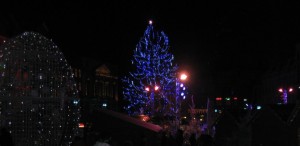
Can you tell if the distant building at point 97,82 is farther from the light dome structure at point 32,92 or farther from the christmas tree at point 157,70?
the light dome structure at point 32,92

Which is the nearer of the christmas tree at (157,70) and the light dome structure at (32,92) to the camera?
the light dome structure at (32,92)

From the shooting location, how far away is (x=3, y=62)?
11.5 m

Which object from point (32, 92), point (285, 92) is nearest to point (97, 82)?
point (285, 92)

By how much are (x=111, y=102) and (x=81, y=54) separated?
26.2ft

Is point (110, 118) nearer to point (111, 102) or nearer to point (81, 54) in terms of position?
point (81, 54)

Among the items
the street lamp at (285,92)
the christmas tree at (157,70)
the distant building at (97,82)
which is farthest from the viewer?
the street lamp at (285,92)

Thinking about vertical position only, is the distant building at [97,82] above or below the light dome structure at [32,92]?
below

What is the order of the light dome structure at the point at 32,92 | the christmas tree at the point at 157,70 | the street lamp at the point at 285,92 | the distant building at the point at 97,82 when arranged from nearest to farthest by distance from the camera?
the light dome structure at the point at 32,92 → the christmas tree at the point at 157,70 → the distant building at the point at 97,82 → the street lamp at the point at 285,92

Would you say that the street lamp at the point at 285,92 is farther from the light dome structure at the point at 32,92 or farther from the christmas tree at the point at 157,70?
the light dome structure at the point at 32,92

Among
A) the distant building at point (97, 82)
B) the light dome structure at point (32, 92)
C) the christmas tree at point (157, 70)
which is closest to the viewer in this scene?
the light dome structure at point (32, 92)

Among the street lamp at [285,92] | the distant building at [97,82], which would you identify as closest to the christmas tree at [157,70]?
the distant building at [97,82]

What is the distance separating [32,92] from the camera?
38.2ft

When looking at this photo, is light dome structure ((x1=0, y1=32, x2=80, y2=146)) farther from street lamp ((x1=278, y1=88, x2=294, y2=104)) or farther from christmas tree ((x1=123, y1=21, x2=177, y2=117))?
street lamp ((x1=278, y1=88, x2=294, y2=104))

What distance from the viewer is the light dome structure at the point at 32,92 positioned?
37.7 ft
